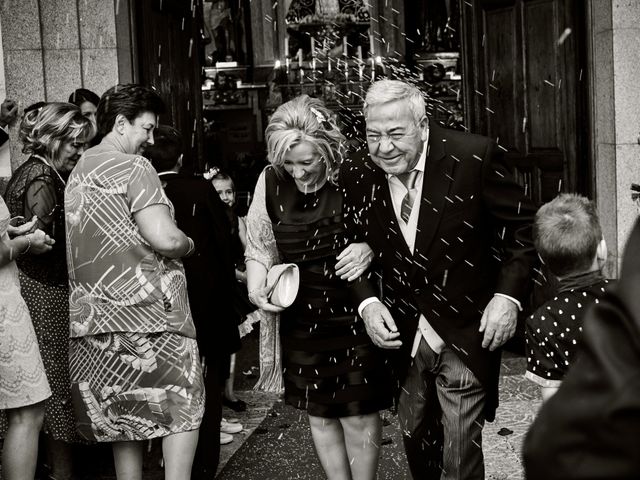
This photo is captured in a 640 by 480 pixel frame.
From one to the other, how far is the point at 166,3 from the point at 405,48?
507 inches

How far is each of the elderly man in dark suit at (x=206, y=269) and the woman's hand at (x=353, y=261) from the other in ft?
3.99

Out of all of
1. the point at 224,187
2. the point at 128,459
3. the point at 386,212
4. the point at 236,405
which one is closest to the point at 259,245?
the point at 386,212

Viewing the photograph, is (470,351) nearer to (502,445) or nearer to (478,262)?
(478,262)

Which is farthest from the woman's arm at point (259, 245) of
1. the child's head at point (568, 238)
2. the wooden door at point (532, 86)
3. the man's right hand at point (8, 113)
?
the wooden door at point (532, 86)

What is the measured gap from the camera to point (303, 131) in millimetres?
4289

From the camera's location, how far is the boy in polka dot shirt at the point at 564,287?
357 cm

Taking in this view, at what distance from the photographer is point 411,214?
4070mm

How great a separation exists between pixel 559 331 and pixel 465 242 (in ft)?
1.89

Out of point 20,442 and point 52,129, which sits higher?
point 52,129

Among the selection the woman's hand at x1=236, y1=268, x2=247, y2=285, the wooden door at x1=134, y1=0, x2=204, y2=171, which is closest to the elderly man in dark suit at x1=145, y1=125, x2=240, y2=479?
the woman's hand at x1=236, y1=268, x2=247, y2=285

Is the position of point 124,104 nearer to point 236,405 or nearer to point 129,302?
point 129,302

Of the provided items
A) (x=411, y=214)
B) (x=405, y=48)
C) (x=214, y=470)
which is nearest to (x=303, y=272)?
(x=411, y=214)

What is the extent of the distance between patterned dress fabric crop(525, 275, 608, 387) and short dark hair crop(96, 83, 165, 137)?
6.43 feet

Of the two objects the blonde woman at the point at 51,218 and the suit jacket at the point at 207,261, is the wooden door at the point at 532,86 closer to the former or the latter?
the suit jacket at the point at 207,261
